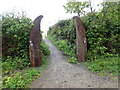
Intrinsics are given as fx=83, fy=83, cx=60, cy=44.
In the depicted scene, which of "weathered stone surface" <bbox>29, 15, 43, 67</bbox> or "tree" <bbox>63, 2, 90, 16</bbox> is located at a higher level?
"tree" <bbox>63, 2, 90, 16</bbox>

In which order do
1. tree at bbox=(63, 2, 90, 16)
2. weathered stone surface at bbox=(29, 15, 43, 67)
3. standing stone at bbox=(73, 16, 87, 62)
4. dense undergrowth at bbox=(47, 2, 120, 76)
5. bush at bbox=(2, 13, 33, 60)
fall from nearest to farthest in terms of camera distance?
weathered stone surface at bbox=(29, 15, 43, 67)
bush at bbox=(2, 13, 33, 60)
dense undergrowth at bbox=(47, 2, 120, 76)
standing stone at bbox=(73, 16, 87, 62)
tree at bbox=(63, 2, 90, 16)

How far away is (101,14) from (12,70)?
6230 millimetres

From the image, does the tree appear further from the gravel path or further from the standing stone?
the gravel path

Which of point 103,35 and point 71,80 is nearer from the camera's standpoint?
point 71,80

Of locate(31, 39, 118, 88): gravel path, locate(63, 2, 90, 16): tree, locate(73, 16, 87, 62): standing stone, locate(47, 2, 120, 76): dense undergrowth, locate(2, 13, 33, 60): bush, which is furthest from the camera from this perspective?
locate(63, 2, 90, 16): tree

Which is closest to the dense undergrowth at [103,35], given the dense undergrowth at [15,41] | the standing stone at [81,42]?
the standing stone at [81,42]

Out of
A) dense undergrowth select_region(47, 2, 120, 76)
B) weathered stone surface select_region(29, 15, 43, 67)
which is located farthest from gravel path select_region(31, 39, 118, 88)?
dense undergrowth select_region(47, 2, 120, 76)

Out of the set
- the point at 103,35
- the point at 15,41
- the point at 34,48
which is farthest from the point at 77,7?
the point at 15,41

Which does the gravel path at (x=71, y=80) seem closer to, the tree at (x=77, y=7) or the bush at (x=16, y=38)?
the bush at (x=16, y=38)

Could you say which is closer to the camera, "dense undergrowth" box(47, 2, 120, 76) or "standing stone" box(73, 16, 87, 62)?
"dense undergrowth" box(47, 2, 120, 76)

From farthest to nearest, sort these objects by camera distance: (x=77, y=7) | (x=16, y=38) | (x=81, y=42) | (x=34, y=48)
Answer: (x=77, y=7) → (x=81, y=42) → (x=16, y=38) → (x=34, y=48)

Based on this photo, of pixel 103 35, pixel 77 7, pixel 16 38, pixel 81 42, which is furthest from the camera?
pixel 77 7

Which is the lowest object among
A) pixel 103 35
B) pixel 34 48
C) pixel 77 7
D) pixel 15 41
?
pixel 34 48

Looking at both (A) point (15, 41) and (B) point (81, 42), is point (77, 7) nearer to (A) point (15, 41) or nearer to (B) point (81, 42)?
(B) point (81, 42)
